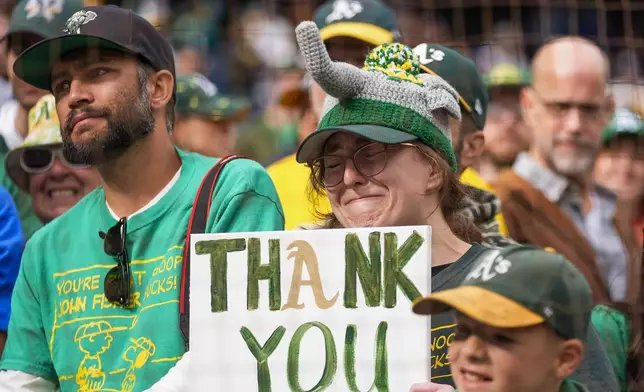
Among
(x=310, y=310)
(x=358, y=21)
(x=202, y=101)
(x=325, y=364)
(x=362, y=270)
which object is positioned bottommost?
(x=325, y=364)

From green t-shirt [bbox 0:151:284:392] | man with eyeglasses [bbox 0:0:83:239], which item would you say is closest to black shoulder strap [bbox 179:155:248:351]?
green t-shirt [bbox 0:151:284:392]

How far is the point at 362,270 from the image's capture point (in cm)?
342

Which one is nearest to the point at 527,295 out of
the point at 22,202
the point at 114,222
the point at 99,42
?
the point at 114,222

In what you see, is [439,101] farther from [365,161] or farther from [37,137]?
[37,137]

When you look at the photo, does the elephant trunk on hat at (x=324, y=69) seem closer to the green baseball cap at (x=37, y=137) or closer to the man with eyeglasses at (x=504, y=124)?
the green baseball cap at (x=37, y=137)

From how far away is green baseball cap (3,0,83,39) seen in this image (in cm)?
578

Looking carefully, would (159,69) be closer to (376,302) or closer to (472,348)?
(376,302)

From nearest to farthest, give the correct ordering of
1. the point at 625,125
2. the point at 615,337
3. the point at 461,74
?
1. the point at 615,337
2. the point at 461,74
3. the point at 625,125

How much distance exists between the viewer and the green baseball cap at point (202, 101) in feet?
21.6

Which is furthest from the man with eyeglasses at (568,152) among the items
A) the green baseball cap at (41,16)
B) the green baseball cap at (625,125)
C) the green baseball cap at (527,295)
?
the green baseball cap at (527,295)

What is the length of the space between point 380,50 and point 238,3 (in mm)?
5599

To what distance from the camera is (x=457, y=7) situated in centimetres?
833

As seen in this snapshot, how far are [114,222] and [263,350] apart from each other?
106 cm

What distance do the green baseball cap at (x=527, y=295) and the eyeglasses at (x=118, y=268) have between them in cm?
137
